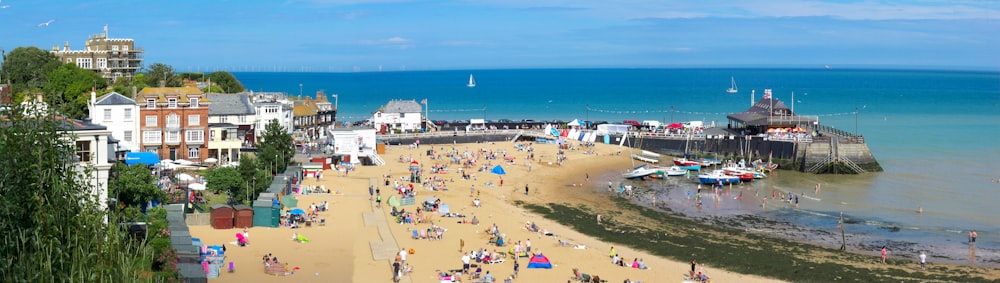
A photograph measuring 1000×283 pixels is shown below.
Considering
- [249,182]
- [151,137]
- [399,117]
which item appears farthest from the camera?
[399,117]

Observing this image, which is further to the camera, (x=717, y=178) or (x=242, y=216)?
(x=717, y=178)

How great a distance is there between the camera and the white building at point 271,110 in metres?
79.4

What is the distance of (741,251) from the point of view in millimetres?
41094

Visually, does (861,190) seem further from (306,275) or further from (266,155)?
(306,275)

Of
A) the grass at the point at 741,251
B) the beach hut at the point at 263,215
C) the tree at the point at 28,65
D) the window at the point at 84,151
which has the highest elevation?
the tree at the point at 28,65

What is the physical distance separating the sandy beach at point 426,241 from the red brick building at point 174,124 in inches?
315

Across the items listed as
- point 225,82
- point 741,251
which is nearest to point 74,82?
point 225,82

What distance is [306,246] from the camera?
3856cm

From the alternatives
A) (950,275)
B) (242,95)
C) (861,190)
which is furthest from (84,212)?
(242,95)

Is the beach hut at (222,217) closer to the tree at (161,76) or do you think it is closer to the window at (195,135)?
the window at (195,135)

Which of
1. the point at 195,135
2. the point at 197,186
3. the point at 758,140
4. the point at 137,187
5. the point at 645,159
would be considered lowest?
the point at 197,186

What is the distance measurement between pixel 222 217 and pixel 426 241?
769cm

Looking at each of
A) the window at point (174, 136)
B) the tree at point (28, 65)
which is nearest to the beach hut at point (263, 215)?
the window at point (174, 136)

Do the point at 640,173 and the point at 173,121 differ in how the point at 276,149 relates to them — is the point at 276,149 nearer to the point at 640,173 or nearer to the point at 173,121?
the point at 173,121
